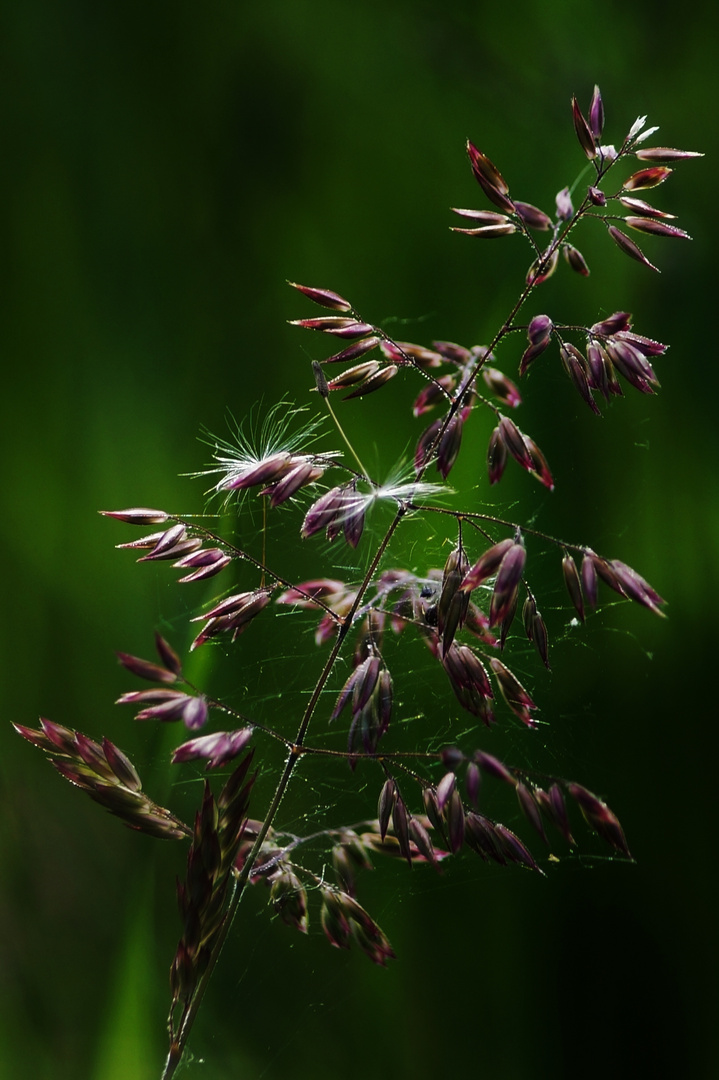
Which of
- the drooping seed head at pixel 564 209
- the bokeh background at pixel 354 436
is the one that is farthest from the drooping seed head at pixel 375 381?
the bokeh background at pixel 354 436

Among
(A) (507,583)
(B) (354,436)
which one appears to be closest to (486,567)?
(A) (507,583)

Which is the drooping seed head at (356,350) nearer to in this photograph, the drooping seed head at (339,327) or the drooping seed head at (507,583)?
the drooping seed head at (339,327)

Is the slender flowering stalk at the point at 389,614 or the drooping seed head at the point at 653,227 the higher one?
the drooping seed head at the point at 653,227

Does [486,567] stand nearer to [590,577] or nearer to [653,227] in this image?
[590,577]

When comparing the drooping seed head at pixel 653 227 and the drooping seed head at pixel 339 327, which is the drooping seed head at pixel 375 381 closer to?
the drooping seed head at pixel 339 327

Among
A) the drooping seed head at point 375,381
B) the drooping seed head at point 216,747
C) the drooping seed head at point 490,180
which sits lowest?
the drooping seed head at point 216,747

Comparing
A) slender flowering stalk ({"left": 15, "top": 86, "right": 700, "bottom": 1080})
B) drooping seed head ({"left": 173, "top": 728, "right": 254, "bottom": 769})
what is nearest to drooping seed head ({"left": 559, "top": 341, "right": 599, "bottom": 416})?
slender flowering stalk ({"left": 15, "top": 86, "right": 700, "bottom": 1080})

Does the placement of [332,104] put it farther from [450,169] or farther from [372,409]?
[372,409]

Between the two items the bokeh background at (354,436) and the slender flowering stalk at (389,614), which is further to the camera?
the bokeh background at (354,436)

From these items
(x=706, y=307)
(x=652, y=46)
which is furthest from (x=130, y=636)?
(x=652, y=46)
